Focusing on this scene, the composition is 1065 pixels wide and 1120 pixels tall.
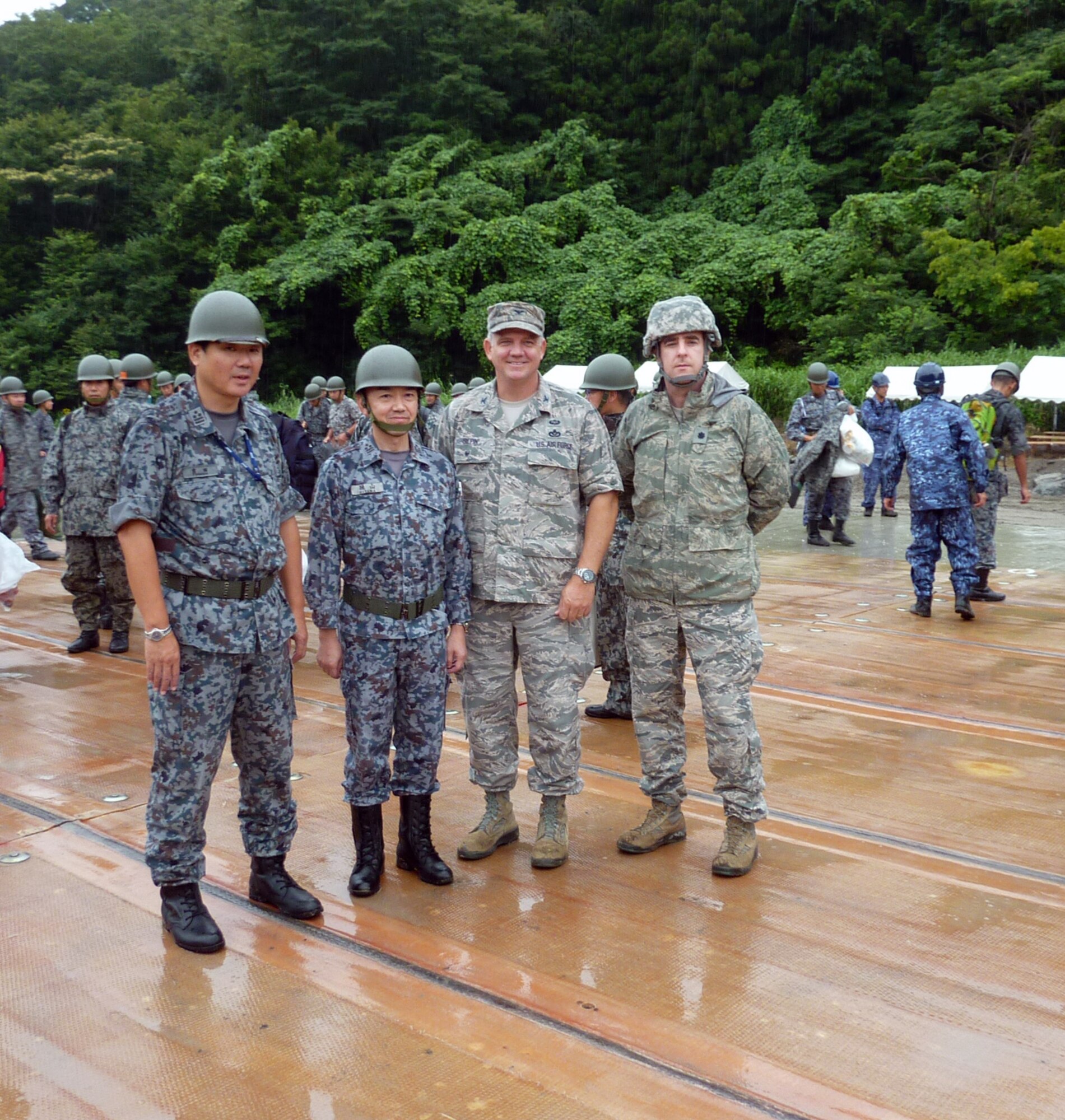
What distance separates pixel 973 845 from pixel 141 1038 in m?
2.85

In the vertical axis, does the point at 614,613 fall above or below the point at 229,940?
above

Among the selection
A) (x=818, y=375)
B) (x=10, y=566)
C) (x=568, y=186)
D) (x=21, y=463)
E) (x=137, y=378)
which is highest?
(x=568, y=186)

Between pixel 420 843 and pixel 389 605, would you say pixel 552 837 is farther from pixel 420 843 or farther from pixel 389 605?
pixel 389 605

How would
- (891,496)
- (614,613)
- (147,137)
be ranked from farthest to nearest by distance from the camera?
(147,137) → (891,496) → (614,613)

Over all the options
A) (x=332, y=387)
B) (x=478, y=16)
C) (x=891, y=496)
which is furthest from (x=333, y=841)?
(x=478, y=16)

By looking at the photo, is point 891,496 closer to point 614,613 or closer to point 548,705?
point 614,613

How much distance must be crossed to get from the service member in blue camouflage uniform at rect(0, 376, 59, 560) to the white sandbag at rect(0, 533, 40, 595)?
6046 millimetres

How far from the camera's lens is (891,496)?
962 centimetres

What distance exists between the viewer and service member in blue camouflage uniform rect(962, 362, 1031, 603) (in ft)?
28.9

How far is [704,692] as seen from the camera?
12.7 ft

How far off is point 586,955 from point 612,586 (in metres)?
2.61

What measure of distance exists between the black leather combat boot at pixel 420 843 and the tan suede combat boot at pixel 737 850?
907 millimetres

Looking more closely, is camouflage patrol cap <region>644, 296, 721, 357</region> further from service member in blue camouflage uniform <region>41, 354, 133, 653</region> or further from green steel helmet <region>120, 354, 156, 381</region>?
green steel helmet <region>120, 354, 156, 381</region>

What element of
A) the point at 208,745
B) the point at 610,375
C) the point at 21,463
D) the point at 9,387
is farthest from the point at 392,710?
the point at 9,387
